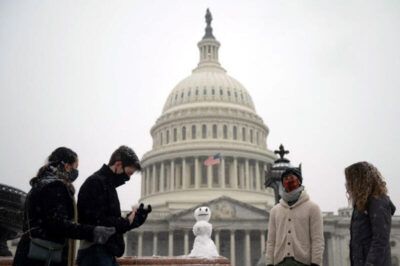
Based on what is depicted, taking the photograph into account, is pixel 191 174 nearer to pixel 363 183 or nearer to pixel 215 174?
pixel 215 174

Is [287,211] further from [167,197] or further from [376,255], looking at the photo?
[167,197]

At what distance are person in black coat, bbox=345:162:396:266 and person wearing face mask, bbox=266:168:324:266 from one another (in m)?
0.67

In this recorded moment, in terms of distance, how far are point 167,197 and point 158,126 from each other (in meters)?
13.7

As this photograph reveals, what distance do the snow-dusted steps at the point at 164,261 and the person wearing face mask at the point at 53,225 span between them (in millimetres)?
4100

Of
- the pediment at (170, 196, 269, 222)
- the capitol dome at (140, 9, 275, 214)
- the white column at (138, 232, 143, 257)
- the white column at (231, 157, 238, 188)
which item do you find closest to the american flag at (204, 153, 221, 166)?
the capitol dome at (140, 9, 275, 214)

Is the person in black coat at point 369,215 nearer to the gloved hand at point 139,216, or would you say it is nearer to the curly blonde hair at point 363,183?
the curly blonde hair at point 363,183

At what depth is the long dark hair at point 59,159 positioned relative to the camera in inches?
199

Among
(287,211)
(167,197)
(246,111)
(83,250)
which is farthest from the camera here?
(246,111)

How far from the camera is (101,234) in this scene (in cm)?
461

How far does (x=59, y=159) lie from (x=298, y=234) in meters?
2.96

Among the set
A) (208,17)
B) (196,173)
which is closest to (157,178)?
(196,173)

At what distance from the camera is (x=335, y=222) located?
57906 mm

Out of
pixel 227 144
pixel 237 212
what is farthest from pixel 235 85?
pixel 237 212

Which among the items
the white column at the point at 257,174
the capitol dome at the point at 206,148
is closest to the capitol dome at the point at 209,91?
the capitol dome at the point at 206,148
